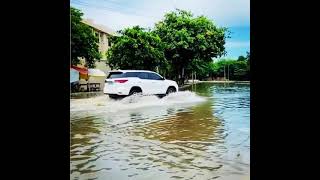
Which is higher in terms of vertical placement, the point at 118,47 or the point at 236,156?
the point at 118,47

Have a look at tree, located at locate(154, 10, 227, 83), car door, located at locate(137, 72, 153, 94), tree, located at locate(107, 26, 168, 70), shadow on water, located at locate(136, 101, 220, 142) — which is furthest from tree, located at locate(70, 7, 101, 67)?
shadow on water, located at locate(136, 101, 220, 142)

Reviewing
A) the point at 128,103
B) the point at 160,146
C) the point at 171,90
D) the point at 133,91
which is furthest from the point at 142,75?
the point at 160,146

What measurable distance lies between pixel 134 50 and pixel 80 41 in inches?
145

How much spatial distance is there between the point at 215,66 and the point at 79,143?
2525 inches

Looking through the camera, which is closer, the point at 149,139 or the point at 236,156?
the point at 236,156

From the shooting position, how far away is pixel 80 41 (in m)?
24.9

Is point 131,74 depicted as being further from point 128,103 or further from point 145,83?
point 128,103

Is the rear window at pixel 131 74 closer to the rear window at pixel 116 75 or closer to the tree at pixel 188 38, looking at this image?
the rear window at pixel 116 75

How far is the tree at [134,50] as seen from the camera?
24250 millimetres

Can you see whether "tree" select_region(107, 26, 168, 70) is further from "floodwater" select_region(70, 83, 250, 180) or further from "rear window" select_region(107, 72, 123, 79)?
"floodwater" select_region(70, 83, 250, 180)

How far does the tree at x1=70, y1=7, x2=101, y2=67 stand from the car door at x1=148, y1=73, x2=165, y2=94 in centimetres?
894
